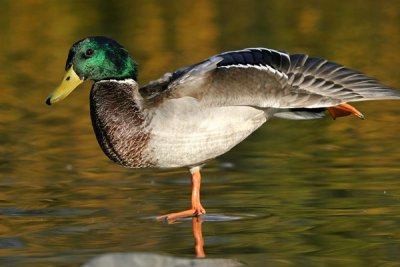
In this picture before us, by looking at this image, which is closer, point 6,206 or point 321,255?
point 321,255

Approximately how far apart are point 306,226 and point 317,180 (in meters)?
1.50

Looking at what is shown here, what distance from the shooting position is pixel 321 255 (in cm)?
751

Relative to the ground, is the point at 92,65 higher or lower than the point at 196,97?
higher

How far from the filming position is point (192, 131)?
854 cm

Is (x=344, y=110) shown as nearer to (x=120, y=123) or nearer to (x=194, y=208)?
(x=194, y=208)

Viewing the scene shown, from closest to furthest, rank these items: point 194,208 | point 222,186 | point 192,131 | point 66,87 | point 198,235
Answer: point 198,235 → point 192,131 → point 66,87 → point 194,208 → point 222,186

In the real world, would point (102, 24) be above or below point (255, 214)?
above

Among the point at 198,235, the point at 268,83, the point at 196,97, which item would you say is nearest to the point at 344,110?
the point at 268,83

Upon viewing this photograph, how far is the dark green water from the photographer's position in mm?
7863

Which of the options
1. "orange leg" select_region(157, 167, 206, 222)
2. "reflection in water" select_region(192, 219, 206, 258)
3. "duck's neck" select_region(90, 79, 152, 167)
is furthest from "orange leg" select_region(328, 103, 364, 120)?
"duck's neck" select_region(90, 79, 152, 167)

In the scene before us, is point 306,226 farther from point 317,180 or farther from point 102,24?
point 102,24

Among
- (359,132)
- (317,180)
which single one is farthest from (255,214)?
(359,132)

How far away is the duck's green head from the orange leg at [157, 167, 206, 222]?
852mm

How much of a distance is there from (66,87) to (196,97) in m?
0.91
